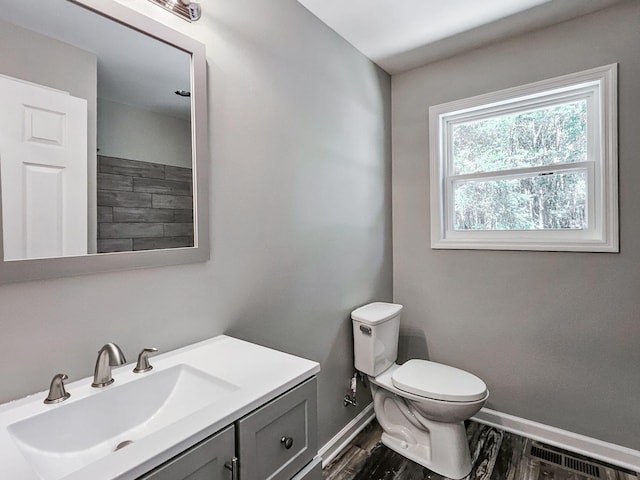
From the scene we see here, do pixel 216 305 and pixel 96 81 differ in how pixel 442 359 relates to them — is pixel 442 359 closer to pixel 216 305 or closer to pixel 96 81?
pixel 216 305

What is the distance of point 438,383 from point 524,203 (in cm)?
124

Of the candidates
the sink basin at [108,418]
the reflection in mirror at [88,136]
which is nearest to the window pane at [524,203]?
the reflection in mirror at [88,136]

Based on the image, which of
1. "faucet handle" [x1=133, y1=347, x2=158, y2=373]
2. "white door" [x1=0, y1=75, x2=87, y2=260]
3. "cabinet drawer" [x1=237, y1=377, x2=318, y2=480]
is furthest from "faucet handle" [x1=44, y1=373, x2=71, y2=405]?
"cabinet drawer" [x1=237, y1=377, x2=318, y2=480]

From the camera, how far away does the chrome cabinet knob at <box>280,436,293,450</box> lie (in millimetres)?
933

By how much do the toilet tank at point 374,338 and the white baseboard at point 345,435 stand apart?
0.38 m

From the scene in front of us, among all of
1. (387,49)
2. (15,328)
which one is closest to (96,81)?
(15,328)

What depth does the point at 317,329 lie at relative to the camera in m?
1.83

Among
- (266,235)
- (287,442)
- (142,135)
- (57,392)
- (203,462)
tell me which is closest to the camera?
(203,462)

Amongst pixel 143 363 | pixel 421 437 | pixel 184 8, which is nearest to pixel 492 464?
pixel 421 437

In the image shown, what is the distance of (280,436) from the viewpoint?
36.5 inches

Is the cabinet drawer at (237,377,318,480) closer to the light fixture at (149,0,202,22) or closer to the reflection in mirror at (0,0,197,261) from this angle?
the reflection in mirror at (0,0,197,261)

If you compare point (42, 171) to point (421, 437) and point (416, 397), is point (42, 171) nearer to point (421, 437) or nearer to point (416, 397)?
point (416, 397)

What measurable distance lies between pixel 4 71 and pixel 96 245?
478 mm

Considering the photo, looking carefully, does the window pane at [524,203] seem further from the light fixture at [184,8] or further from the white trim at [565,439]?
the light fixture at [184,8]
